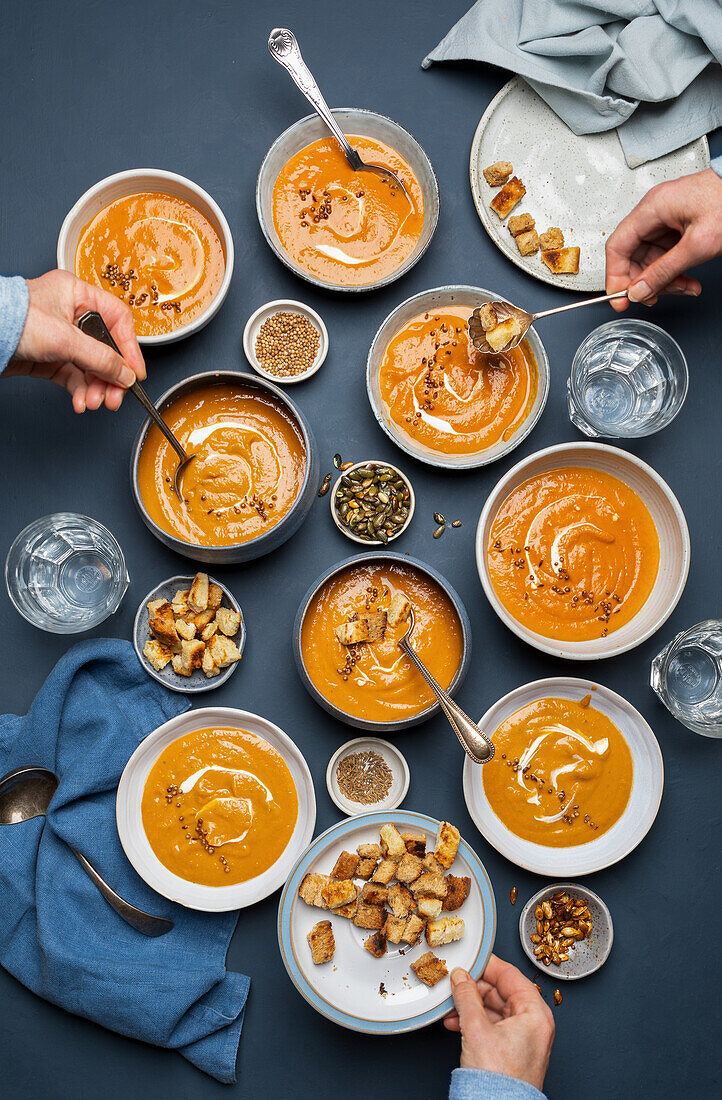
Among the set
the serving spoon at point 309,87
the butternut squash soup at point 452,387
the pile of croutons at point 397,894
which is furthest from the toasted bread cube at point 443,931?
the serving spoon at point 309,87

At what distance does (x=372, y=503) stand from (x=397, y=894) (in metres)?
1.22

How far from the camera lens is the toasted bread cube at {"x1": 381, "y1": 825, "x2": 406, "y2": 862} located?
2.51 meters

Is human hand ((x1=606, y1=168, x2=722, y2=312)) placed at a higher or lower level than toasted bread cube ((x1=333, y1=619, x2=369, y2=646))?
higher

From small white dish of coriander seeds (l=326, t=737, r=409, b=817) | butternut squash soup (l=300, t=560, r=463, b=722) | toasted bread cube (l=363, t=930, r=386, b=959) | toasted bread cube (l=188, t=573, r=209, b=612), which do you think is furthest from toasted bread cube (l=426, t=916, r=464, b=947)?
toasted bread cube (l=188, t=573, r=209, b=612)

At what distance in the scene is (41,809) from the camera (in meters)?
2.74

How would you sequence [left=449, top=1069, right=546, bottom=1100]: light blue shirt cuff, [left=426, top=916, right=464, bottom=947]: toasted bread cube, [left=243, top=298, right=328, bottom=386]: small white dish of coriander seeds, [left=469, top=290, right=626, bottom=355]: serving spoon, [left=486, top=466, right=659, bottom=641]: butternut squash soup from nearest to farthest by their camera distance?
[left=449, top=1069, right=546, bottom=1100]: light blue shirt cuff
[left=426, top=916, right=464, bottom=947]: toasted bread cube
[left=469, top=290, right=626, bottom=355]: serving spoon
[left=486, top=466, right=659, bottom=641]: butternut squash soup
[left=243, top=298, right=328, bottom=386]: small white dish of coriander seeds

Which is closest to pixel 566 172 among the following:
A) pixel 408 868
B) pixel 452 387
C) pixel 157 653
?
pixel 452 387

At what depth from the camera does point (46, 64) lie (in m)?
2.89

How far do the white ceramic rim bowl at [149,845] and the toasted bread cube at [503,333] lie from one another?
1383 millimetres

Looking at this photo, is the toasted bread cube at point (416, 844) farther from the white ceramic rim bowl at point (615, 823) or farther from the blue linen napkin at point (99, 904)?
the blue linen napkin at point (99, 904)

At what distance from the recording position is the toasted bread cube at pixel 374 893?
254cm

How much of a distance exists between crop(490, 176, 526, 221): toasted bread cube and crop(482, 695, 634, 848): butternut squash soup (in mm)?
1642

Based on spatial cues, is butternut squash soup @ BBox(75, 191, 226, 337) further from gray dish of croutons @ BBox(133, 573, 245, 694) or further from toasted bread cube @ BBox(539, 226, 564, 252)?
toasted bread cube @ BBox(539, 226, 564, 252)

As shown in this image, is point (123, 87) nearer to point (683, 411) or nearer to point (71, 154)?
point (71, 154)
